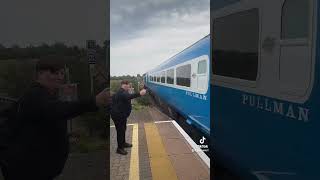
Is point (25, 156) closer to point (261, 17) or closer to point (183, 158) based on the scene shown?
point (261, 17)

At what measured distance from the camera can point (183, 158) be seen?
561 centimetres

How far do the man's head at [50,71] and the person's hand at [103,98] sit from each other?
196 millimetres

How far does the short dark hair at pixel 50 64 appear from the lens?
2330 mm

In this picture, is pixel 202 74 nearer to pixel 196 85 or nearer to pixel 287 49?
pixel 196 85

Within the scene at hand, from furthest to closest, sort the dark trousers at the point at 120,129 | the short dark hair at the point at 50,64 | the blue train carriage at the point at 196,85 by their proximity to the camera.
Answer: the blue train carriage at the point at 196,85
the dark trousers at the point at 120,129
the short dark hair at the point at 50,64

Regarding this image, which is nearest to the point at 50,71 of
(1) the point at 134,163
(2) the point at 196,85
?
(1) the point at 134,163

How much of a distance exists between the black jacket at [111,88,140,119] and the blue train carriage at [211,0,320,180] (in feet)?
5.29

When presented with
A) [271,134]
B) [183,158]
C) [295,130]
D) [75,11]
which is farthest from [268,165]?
[183,158]

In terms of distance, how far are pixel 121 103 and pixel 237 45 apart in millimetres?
2089

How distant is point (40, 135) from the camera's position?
2.49 meters

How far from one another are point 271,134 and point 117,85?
237 cm

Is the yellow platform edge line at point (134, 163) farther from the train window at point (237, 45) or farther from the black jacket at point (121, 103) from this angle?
the train window at point (237, 45)

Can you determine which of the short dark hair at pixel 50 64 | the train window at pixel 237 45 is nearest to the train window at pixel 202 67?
the train window at pixel 237 45

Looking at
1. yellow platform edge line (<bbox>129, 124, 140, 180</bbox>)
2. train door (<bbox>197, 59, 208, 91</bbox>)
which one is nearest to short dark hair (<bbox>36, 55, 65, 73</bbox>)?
yellow platform edge line (<bbox>129, 124, 140, 180</bbox>)
